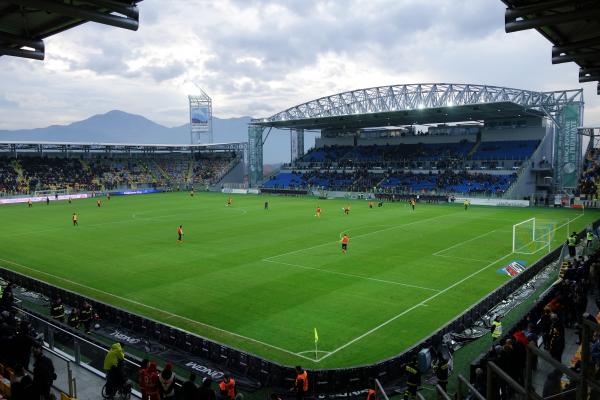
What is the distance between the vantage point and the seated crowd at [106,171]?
3115 inches

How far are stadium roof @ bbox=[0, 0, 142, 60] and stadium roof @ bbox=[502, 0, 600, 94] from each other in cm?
659

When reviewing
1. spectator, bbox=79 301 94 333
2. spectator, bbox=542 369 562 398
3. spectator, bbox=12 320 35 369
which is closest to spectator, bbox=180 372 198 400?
spectator, bbox=12 320 35 369

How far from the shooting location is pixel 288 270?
2561 centimetres

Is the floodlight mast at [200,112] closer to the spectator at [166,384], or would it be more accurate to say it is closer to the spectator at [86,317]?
the spectator at [86,317]

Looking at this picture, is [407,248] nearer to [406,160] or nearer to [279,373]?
[279,373]

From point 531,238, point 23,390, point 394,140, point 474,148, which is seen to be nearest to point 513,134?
point 474,148

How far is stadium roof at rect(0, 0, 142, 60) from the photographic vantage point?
6.92 meters

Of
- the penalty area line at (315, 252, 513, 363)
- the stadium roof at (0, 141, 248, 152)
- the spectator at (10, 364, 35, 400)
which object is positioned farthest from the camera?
the stadium roof at (0, 141, 248, 152)

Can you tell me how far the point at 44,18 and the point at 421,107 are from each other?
210 ft

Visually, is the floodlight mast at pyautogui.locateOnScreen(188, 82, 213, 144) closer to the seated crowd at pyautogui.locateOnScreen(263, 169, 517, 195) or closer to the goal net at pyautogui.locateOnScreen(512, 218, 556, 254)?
the seated crowd at pyautogui.locateOnScreen(263, 169, 517, 195)

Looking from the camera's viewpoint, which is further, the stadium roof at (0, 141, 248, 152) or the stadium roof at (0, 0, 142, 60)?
the stadium roof at (0, 141, 248, 152)

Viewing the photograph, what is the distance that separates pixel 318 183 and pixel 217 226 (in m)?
45.9

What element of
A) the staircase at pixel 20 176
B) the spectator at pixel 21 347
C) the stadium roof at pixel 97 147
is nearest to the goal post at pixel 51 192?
the staircase at pixel 20 176

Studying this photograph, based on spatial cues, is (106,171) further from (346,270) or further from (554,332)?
(554,332)
